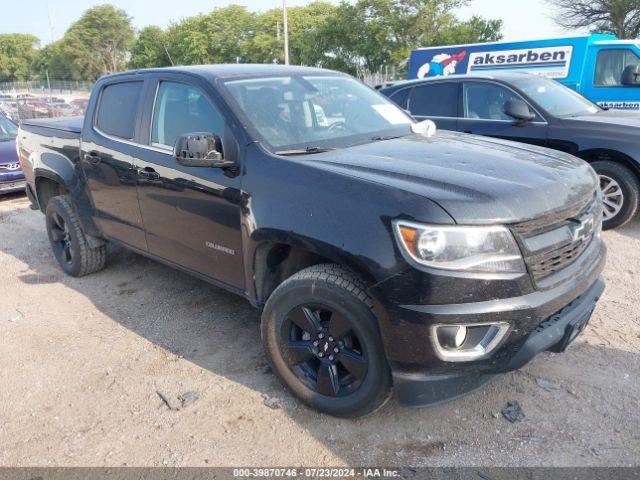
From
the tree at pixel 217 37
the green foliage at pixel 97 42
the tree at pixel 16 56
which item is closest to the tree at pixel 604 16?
the tree at pixel 217 37

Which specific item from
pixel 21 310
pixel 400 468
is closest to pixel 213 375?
pixel 400 468

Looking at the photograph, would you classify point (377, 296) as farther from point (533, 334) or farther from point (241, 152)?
point (241, 152)

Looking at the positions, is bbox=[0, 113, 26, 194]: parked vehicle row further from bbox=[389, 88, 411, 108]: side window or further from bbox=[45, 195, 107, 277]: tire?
bbox=[389, 88, 411, 108]: side window

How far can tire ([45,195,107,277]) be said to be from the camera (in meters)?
4.81

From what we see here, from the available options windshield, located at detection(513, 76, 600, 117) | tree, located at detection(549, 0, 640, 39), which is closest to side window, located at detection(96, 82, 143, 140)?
windshield, located at detection(513, 76, 600, 117)

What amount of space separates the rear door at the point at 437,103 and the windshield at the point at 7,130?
7144mm

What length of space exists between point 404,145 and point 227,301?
2.02m

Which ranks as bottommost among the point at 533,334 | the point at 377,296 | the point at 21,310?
the point at 21,310

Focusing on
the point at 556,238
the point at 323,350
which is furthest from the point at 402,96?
the point at 323,350

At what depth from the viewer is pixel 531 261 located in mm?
2295

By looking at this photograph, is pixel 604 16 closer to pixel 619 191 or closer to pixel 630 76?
pixel 630 76

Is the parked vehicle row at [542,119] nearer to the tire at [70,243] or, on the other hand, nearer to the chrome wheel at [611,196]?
the chrome wheel at [611,196]

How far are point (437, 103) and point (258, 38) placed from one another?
4866 centimetres

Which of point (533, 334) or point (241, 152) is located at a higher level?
point (241, 152)
